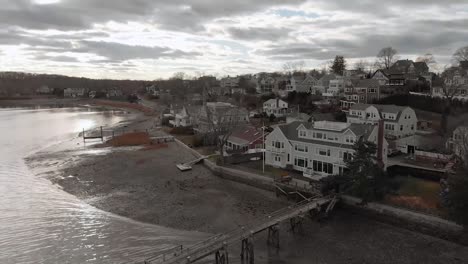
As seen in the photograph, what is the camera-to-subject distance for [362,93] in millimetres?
67938

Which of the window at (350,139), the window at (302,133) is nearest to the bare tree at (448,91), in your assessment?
the window at (350,139)

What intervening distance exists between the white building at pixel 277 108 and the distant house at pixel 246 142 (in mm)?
23129

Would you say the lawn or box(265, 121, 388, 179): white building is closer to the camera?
the lawn

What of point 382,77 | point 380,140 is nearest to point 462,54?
point 382,77

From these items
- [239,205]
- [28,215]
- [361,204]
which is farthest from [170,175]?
[361,204]

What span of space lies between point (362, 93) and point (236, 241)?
2153 inches

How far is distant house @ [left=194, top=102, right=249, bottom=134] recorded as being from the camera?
50562 millimetres

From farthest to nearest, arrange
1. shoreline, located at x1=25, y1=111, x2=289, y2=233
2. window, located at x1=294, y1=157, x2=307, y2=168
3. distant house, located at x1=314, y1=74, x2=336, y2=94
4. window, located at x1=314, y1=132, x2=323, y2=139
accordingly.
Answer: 1. distant house, located at x1=314, y1=74, x2=336, y2=94
2. window, located at x1=294, y1=157, x2=307, y2=168
3. window, located at x1=314, y1=132, x2=323, y2=139
4. shoreline, located at x1=25, y1=111, x2=289, y2=233

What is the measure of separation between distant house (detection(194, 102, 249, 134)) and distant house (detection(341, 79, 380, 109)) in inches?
826

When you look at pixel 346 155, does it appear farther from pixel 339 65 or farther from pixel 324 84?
pixel 339 65

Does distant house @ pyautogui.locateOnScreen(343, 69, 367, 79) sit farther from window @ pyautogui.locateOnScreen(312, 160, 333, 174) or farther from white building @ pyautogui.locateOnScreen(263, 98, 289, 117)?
window @ pyautogui.locateOnScreen(312, 160, 333, 174)

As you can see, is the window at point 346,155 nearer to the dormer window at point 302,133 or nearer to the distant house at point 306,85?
the dormer window at point 302,133

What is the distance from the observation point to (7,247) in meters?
23.2

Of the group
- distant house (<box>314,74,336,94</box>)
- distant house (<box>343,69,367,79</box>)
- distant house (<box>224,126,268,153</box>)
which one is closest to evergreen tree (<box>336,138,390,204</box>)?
distant house (<box>224,126,268,153</box>)
